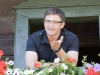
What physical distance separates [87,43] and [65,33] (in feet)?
5.64

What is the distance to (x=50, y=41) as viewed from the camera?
265cm

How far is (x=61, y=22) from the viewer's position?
8.24ft

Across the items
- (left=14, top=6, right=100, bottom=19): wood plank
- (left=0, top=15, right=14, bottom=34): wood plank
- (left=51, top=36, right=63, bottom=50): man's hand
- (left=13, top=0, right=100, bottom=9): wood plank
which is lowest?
(left=51, top=36, right=63, bottom=50): man's hand

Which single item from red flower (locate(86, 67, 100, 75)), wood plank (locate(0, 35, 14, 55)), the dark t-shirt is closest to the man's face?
the dark t-shirt

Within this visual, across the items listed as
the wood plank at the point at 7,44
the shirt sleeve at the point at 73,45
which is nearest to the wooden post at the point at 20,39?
the wood plank at the point at 7,44

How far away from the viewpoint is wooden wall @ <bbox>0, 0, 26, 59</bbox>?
312 centimetres

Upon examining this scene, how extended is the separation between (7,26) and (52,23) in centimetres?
80

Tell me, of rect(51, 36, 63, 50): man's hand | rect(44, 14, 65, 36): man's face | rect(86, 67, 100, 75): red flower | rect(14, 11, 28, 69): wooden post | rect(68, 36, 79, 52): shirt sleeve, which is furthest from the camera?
rect(14, 11, 28, 69): wooden post

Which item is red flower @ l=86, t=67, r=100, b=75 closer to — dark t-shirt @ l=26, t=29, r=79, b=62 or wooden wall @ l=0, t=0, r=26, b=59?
dark t-shirt @ l=26, t=29, r=79, b=62

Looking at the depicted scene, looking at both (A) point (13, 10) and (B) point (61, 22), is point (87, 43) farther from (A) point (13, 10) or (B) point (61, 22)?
(B) point (61, 22)

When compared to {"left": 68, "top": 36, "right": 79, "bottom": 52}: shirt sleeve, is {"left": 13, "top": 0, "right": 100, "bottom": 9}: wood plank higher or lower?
higher

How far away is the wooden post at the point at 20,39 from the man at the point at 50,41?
1.35 feet

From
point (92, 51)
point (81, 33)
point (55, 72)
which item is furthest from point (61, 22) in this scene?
point (92, 51)

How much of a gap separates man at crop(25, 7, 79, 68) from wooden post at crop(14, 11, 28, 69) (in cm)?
41
